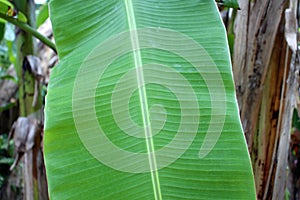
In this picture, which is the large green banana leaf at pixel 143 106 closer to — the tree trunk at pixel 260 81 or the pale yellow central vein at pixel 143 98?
the pale yellow central vein at pixel 143 98

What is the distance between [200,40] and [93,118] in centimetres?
15

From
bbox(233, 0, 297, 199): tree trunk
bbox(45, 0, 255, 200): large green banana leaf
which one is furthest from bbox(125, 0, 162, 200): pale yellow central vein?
bbox(233, 0, 297, 199): tree trunk

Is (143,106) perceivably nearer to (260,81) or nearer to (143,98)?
(143,98)

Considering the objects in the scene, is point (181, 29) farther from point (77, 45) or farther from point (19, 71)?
point (19, 71)

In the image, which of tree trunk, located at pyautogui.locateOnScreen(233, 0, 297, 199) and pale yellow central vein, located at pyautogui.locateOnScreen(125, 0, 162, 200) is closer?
pale yellow central vein, located at pyautogui.locateOnScreen(125, 0, 162, 200)

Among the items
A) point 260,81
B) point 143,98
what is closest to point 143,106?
point 143,98

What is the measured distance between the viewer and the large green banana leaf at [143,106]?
0.38 metres

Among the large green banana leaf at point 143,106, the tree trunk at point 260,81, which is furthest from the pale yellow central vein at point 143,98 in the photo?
the tree trunk at point 260,81

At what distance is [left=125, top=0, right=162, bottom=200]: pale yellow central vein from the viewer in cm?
37

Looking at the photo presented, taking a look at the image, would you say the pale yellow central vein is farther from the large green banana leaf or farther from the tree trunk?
the tree trunk

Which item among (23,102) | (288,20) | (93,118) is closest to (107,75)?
(93,118)

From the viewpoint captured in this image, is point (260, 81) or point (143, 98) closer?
point (143, 98)

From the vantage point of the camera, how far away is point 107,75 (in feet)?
1.39

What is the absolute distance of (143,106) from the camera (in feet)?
1.31
